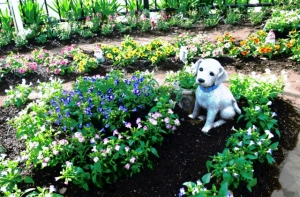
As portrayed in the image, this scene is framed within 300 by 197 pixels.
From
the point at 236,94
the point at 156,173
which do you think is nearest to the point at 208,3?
the point at 236,94

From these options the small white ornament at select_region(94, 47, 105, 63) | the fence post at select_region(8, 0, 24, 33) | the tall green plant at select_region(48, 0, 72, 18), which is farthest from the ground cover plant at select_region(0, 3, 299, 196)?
the tall green plant at select_region(48, 0, 72, 18)

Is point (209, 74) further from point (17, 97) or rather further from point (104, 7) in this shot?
point (104, 7)

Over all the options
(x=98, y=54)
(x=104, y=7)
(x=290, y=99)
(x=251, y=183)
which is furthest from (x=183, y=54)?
(x=104, y=7)

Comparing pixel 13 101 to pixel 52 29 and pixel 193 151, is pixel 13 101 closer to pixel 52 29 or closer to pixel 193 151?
pixel 193 151

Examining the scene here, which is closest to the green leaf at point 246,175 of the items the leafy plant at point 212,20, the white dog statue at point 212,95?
the white dog statue at point 212,95

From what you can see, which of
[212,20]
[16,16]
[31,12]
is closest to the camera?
[16,16]

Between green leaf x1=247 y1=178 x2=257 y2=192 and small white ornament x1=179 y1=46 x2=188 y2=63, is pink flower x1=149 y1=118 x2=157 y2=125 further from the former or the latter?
small white ornament x1=179 y1=46 x2=188 y2=63

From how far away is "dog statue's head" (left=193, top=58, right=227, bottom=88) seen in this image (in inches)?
128

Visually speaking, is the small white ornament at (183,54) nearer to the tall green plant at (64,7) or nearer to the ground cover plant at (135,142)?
the ground cover plant at (135,142)

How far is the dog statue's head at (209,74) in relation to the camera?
10.6ft

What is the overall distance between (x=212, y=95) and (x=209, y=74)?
8.9 inches

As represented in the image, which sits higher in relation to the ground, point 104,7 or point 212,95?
point 104,7

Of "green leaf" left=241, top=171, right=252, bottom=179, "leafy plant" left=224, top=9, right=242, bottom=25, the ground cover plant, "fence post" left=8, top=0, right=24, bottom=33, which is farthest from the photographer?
"leafy plant" left=224, top=9, right=242, bottom=25

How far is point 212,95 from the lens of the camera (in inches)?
133
